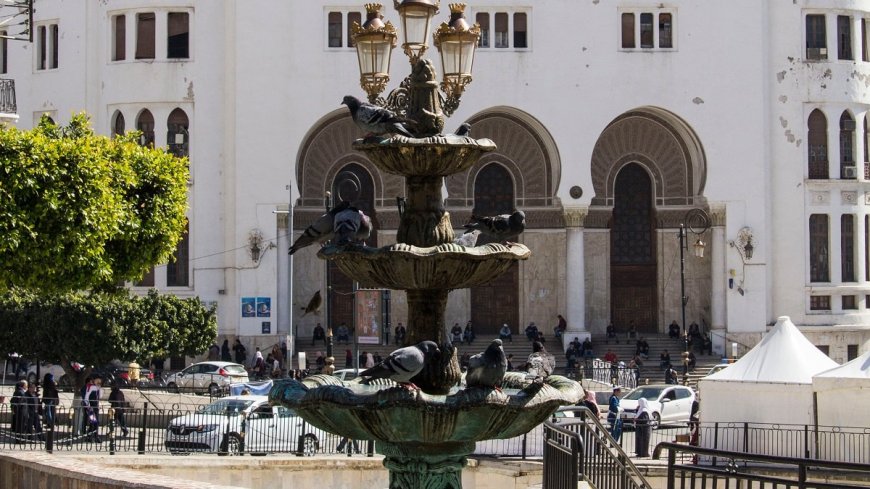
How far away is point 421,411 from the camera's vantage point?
12148mm

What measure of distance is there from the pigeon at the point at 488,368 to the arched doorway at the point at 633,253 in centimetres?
3314

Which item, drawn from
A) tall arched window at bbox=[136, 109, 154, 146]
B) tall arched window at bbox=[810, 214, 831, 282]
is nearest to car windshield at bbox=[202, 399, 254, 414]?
tall arched window at bbox=[136, 109, 154, 146]

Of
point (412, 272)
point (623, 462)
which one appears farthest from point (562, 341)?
point (412, 272)

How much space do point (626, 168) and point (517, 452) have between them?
24074 millimetres

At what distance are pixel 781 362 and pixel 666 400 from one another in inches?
333

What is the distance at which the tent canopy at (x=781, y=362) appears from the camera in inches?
942

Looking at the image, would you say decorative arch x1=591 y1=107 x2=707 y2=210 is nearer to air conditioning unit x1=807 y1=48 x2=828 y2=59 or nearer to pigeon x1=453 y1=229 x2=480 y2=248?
air conditioning unit x1=807 y1=48 x2=828 y2=59

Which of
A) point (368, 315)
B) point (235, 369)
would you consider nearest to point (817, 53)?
point (368, 315)

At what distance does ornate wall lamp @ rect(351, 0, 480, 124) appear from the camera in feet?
55.0

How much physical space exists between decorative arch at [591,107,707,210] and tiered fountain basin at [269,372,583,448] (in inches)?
1256

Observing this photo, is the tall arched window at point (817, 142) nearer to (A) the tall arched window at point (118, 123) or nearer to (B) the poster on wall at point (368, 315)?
(B) the poster on wall at point (368, 315)

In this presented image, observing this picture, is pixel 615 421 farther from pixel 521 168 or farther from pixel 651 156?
pixel 651 156

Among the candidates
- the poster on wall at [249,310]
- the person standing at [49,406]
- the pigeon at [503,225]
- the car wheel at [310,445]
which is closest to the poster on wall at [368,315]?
the poster on wall at [249,310]

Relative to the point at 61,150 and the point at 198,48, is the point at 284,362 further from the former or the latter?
the point at 61,150
